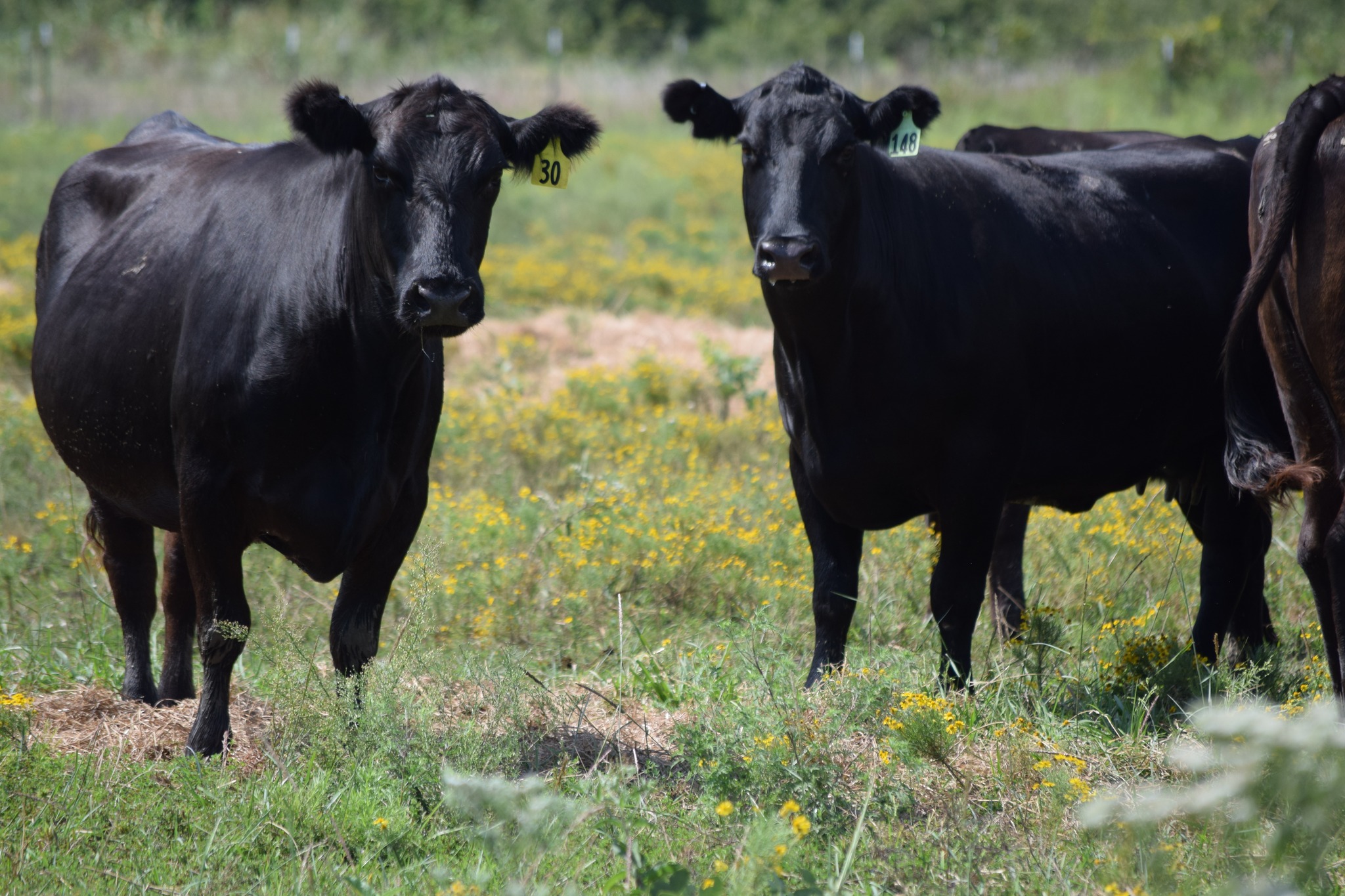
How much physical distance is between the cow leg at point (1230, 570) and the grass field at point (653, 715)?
0.57 feet

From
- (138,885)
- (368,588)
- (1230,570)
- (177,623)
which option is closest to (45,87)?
(177,623)

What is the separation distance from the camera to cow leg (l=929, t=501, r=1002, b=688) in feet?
14.6

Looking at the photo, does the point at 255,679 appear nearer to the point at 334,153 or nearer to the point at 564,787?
the point at 564,787

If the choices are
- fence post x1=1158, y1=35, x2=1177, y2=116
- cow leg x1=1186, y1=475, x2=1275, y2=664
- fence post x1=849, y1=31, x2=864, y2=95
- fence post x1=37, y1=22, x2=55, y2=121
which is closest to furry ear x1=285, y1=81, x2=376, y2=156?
cow leg x1=1186, y1=475, x2=1275, y2=664

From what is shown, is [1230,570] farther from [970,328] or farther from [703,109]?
[703,109]

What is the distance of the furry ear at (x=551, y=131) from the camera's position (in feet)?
13.8

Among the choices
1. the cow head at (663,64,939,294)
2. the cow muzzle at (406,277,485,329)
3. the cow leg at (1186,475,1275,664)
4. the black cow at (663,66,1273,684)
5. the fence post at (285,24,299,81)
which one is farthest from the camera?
the fence post at (285,24,299,81)

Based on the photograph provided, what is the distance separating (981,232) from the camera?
4711 mm

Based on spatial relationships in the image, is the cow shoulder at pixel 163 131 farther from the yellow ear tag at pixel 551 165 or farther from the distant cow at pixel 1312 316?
the distant cow at pixel 1312 316

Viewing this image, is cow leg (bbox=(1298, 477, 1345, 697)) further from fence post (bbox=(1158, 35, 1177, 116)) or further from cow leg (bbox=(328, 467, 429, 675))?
fence post (bbox=(1158, 35, 1177, 116))

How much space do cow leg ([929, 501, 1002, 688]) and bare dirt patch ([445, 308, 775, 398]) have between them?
16.5 feet

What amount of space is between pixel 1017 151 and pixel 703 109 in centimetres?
255

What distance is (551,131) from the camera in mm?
4281

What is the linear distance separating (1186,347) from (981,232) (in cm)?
98
